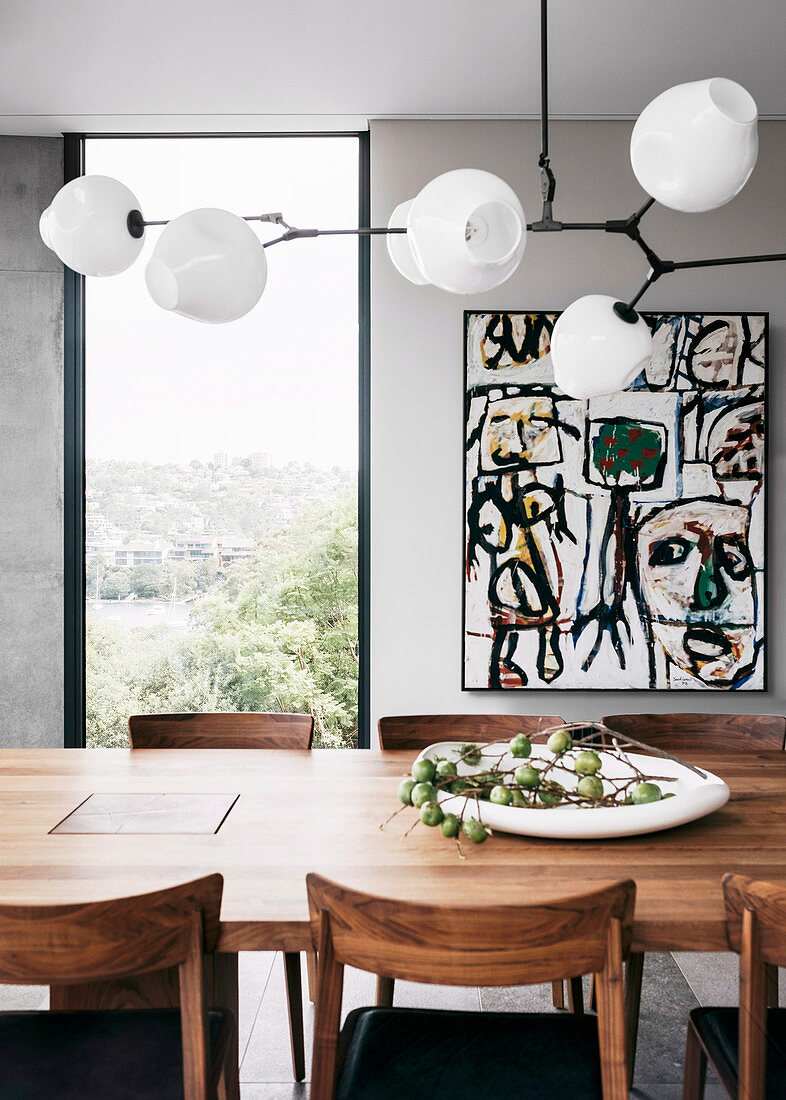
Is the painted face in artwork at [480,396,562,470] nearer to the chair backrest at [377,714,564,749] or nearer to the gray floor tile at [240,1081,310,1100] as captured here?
the chair backrest at [377,714,564,749]

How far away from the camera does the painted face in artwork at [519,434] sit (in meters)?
3.11

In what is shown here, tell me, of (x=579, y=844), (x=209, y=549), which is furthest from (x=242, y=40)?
(x=579, y=844)

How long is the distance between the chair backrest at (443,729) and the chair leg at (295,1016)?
2.04 ft

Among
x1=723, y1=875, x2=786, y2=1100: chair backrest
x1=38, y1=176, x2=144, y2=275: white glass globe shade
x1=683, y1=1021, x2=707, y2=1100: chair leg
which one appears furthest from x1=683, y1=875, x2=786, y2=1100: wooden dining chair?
x1=38, y1=176, x2=144, y2=275: white glass globe shade

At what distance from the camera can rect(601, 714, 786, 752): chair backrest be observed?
2.38 m

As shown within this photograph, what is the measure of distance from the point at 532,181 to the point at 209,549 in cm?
189

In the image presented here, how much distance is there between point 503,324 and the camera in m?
3.11

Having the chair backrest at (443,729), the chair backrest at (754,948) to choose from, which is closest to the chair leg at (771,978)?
the chair backrest at (754,948)

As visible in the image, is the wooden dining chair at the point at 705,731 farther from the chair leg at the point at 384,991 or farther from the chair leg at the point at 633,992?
the chair leg at the point at 384,991

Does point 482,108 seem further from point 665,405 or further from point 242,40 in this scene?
point 665,405

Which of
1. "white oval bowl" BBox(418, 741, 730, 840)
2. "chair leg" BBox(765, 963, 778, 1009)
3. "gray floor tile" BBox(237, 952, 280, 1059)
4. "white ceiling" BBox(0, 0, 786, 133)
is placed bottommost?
"gray floor tile" BBox(237, 952, 280, 1059)

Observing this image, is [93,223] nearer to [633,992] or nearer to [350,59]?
[350,59]

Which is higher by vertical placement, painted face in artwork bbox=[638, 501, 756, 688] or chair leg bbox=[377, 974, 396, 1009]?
painted face in artwork bbox=[638, 501, 756, 688]

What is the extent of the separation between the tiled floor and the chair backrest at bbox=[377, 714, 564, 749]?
0.68 metres
